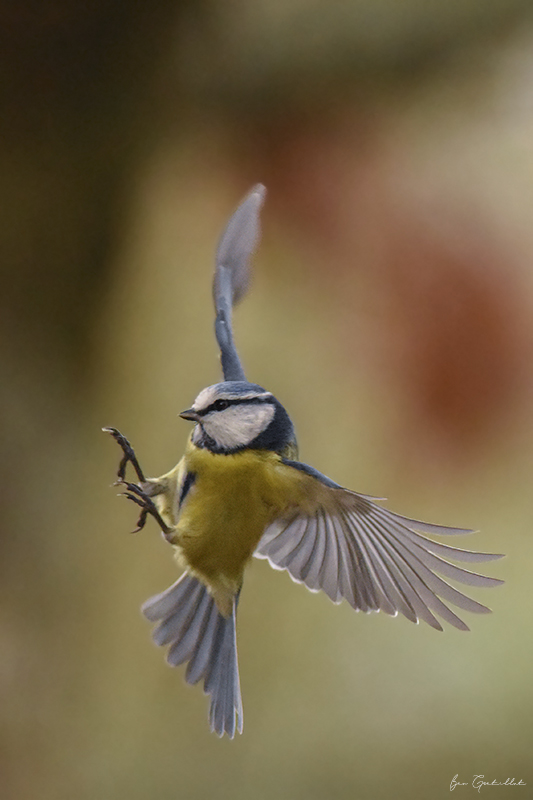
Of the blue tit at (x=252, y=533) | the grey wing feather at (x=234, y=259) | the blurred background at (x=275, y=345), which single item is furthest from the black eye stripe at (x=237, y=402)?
the blurred background at (x=275, y=345)

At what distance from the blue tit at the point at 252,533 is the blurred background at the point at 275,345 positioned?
0.60 meters

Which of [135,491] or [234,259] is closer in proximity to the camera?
[135,491]

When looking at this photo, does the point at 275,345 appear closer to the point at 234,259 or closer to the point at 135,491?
the point at 234,259

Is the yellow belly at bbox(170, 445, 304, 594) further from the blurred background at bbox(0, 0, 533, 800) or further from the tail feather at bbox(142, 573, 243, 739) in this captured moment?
the blurred background at bbox(0, 0, 533, 800)

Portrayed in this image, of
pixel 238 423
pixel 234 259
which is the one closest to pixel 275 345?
pixel 234 259

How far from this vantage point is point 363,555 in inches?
33.3

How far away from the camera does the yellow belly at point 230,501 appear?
76 cm

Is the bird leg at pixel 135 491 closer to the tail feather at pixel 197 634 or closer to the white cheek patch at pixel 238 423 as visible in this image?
the white cheek patch at pixel 238 423

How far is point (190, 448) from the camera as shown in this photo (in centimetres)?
78

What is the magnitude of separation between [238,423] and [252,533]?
0.13 metres

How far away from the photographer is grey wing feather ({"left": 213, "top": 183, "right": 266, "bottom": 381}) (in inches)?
38.4

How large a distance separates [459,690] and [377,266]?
822 millimetres

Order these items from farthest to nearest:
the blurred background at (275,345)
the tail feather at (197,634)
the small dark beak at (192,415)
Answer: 1. the blurred background at (275,345)
2. the tail feather at (197,634)
3. the small dark beak at (192,415)

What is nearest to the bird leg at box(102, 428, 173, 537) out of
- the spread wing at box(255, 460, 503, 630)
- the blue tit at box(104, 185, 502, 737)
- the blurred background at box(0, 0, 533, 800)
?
the blue tit at box(104, 185, 502, 737)
